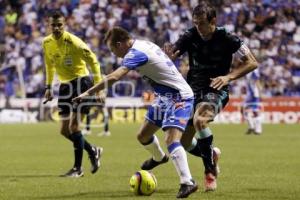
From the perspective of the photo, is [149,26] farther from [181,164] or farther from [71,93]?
[181,164]

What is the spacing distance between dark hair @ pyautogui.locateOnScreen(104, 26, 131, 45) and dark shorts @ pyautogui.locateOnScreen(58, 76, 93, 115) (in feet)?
11.1

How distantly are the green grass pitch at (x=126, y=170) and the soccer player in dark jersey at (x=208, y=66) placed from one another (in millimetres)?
560

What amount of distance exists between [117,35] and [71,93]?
3.52 meters

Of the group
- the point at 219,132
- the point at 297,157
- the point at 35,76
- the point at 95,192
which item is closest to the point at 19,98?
the point at 35,76

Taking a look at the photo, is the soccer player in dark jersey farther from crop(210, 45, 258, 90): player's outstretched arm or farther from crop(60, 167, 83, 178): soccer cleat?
crop(60, 167, 83, 178): soccer cleat

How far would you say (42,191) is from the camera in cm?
1023

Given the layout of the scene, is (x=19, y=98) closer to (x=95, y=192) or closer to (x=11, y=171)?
(x=11, y=171)

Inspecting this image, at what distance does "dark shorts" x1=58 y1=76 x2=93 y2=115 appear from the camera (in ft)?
41.6

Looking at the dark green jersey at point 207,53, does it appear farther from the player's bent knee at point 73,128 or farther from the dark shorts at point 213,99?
the player's bent knee at point 73,128

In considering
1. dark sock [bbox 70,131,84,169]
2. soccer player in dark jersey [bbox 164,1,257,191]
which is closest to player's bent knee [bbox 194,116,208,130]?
soccer player in dark jersey [bbox 164,1,257,191]

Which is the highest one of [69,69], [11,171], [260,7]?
[260,7]

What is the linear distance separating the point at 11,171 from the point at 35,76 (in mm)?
20880

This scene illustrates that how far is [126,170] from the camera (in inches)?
530

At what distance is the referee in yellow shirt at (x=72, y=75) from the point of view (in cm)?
1270
